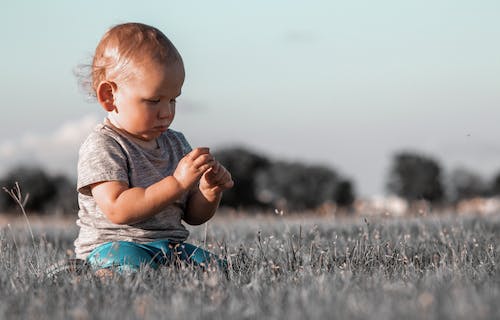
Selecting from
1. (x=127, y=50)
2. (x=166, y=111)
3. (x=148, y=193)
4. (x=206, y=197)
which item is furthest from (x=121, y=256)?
(x=127, y=50)

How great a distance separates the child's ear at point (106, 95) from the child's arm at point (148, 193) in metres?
0.44

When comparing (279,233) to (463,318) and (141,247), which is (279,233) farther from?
(463,318)

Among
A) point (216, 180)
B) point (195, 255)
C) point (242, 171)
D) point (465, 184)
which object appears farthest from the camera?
point (242, 171)

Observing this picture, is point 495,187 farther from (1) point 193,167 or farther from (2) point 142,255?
(1) point 193,167

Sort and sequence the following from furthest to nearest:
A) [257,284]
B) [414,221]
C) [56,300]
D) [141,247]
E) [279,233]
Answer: [414,221], [279,233], [141,247], [257,284], [56,300]

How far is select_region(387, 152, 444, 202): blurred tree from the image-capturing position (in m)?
25.1

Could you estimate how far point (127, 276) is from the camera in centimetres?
329

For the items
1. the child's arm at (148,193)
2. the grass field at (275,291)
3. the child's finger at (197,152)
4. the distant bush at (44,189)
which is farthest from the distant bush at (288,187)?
the child's finger at (197,152)

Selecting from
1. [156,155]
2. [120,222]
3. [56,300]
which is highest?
[156,155]

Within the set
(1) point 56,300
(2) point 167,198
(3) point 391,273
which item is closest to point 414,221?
(3) point 391,273

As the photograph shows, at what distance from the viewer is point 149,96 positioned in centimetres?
376

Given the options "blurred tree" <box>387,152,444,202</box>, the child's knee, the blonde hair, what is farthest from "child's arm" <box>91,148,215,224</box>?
"blurred tree" <box>387,152,444,202</box>

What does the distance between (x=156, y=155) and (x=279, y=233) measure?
7.79ft

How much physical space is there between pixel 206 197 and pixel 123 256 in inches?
23.2
